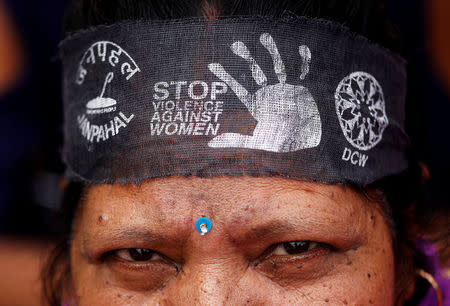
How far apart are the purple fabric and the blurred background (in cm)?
110

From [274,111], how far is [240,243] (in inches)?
15.1

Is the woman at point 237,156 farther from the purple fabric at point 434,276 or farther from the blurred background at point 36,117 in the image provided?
the blurred background at point 36,117

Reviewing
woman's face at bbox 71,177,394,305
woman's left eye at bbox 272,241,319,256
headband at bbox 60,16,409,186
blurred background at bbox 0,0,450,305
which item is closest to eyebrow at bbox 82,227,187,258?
woman's face at bbox 71,177,394,305

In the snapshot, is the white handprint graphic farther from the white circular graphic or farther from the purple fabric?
the purple fabric

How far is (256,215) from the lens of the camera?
1.51 meters

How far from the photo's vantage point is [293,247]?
5.18ft

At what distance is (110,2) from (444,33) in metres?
2.30

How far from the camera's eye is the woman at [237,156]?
1.53m

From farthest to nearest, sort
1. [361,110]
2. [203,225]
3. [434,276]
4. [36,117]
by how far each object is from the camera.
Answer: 1. [36,117]
2. [434,276]
3. [361,110]
4. [203,225]

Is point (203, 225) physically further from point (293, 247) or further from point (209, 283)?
point (293, 247)

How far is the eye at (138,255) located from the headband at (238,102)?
22 cm

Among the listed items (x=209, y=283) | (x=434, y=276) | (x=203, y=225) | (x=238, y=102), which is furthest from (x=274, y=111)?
(x=434, y=276)

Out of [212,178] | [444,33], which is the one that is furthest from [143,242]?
[444,33]

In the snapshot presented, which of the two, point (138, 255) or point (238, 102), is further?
point (138, 255)
